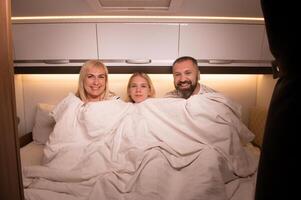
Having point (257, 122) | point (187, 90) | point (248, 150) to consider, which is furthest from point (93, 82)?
point (257, 122)

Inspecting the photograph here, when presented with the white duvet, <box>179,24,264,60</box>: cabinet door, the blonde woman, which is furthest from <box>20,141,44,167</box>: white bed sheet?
<box>179,24,264,60</box>: cabinet door

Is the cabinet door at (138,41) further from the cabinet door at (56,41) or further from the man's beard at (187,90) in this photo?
the man's beard at (187,90)

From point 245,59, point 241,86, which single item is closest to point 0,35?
point 245,59

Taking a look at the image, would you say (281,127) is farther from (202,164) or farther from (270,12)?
(202,164)

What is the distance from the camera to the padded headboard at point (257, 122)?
216 centimetres

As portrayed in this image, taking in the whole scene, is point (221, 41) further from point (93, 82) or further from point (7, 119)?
point (7, 119)

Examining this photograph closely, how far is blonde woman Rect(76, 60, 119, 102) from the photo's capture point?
1995 millimetres

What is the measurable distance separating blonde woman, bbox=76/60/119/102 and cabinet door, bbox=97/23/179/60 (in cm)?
16

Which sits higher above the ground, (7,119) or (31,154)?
(7,119)

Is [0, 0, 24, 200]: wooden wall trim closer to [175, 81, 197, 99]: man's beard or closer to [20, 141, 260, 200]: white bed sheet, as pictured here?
[20, 141, 260, 200]: white bed sheet

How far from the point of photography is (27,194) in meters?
1.16

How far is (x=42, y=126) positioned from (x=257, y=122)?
78.3 inches

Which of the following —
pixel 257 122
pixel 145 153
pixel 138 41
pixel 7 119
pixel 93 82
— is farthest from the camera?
pixel 257 122

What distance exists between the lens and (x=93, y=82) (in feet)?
6.54
